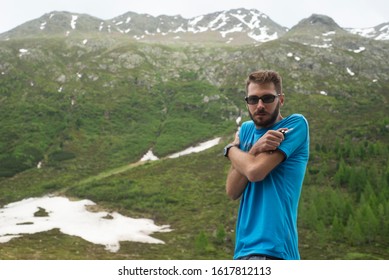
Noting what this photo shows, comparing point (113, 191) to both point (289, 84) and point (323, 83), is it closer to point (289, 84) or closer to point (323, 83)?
point (289, 84)

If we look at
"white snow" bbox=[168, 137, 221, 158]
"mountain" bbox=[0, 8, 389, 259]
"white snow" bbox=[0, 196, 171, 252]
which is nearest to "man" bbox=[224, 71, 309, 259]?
"mountain" bbox=[0, 8, 389, 259]

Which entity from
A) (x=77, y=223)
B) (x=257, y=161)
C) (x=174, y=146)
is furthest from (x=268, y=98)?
(x=174, y=146)

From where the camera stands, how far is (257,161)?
5441 mm

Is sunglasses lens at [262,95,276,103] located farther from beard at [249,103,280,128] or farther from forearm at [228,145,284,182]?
forearm at [228,145,284,182]

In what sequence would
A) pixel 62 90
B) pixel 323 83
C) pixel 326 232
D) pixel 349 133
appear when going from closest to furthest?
pixel 326 232, pixel 349 133, pixel 62 90, pixel 323 83

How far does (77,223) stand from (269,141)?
225ft

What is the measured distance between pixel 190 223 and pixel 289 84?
404 feet

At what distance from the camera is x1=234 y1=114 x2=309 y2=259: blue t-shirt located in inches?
206

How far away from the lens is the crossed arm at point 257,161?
17.7 feet

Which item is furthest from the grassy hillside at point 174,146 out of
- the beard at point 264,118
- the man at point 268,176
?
the beard at point 264,118

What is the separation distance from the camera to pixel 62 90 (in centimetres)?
16900

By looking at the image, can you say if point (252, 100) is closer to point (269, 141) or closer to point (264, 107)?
point (264, 107)

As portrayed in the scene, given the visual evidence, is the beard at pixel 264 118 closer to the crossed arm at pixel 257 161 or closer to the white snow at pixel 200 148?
the crossed arm at pixel 257 161
